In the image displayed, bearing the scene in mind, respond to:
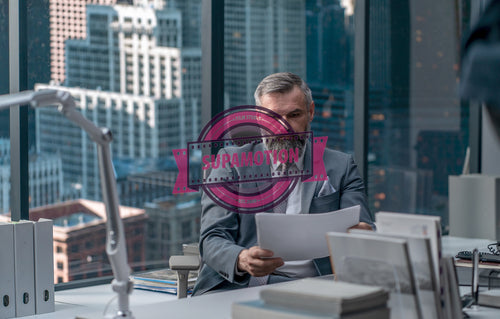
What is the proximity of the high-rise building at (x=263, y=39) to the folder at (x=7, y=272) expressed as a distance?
662 inches

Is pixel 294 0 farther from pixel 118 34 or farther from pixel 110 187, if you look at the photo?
pixel 110 187

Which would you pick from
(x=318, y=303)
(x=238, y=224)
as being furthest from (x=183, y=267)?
(x=318, y=303)

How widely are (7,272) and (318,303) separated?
68.0 inches

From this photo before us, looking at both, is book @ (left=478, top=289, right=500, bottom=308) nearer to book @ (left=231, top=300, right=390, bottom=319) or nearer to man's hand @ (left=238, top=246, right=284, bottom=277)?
man's hand @ (left=238, top=246, right=284, bottom=277)

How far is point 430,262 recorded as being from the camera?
1530mm

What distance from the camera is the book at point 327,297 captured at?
1.33 metres

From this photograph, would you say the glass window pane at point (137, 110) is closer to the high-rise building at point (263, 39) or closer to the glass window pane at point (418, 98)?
the high-rise building at point (263, 39)

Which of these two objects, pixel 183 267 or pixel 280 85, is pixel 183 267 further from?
pixel 280 85

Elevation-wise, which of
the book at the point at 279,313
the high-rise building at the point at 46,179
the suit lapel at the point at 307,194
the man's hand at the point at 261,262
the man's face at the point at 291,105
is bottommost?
the high-rise building at the point at 46,179

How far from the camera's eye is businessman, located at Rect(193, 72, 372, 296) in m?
2.22

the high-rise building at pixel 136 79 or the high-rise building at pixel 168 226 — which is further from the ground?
the high-rise building at pixel 136 79

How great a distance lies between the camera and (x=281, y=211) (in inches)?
95.5

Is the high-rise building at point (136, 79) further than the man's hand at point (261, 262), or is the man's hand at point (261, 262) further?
the high-rise building at point (136, 79)

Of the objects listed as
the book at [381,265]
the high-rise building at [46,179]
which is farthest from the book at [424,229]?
the high-rise building at [46,179]
